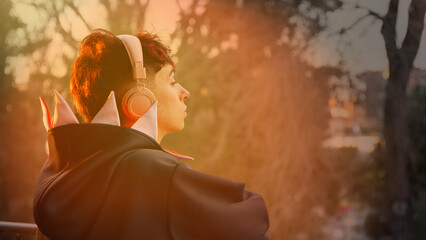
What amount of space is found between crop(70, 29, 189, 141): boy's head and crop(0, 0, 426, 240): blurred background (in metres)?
3.28

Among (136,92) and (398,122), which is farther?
(398,122)

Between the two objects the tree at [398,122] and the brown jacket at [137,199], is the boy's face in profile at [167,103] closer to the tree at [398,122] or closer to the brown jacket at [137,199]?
the brown jacket at [137,199]

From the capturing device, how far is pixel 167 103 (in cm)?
132

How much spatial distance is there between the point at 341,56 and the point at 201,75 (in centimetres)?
145

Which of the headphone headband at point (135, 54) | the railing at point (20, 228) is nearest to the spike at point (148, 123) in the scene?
the headphone headband at point (135, 54)

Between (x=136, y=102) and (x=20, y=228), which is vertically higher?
(x=136, y=102)

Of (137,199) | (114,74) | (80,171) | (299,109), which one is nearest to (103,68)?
(114,74)

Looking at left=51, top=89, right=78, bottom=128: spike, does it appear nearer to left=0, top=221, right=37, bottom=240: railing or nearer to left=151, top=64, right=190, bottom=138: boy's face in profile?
left=151, top=64, right=190, bottom=138: boy's face in profile

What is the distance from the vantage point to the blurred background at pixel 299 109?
4.48 m

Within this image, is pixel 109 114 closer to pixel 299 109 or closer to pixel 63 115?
pixel 63 115

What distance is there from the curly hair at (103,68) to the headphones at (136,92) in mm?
24

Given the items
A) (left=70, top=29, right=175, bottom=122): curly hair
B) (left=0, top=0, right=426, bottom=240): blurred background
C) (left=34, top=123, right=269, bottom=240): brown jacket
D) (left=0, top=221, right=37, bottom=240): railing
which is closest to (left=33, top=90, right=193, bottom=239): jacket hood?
(left=34, top=123, right=269, bottom=240): brown jacket

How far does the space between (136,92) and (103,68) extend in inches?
5.4

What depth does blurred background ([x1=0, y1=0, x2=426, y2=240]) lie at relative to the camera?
4480mm
